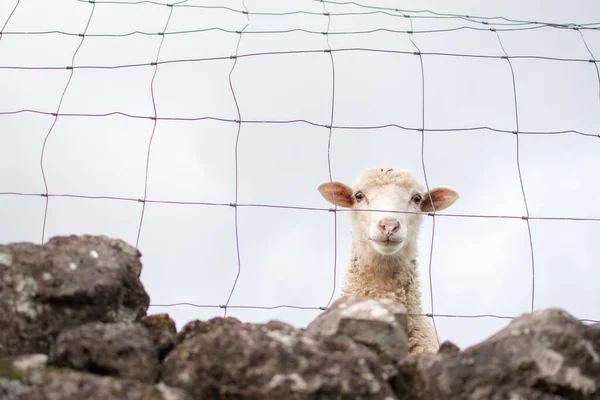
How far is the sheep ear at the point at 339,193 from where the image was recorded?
754 centimetres

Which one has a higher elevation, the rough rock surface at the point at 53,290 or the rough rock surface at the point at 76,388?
the rough rock surface at the point at 53,290

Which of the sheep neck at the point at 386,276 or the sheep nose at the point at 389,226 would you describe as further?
the sheep neck at the point at 386,276

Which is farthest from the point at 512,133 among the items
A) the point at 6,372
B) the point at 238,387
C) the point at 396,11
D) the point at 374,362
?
the point at 6,372

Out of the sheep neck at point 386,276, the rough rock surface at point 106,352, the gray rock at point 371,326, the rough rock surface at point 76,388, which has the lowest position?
the rough rock surface at point 76,388

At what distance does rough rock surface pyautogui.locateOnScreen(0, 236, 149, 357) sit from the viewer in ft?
9.37

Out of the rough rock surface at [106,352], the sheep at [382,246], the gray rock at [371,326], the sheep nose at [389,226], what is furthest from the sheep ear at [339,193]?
the rough rock surface at [106,352]

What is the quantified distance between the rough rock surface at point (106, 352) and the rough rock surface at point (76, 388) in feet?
0.37

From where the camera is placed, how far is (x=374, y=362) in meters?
2.70

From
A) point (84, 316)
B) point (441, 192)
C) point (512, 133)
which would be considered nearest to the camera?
point (84, 316)

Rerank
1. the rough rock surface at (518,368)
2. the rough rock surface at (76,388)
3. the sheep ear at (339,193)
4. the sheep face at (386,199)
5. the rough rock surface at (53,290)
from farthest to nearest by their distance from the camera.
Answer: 1. the sheep ear at (339,193)
2. the sheep face at (386,199)
3. the rough rock surface at (53,290)
4. the rough rock surface at (518,368)
5. the rough rock surface at (76,388)

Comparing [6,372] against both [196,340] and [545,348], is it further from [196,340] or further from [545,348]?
[545,348]

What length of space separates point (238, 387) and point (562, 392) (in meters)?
1.10

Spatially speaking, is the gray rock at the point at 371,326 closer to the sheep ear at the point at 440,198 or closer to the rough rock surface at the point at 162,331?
the rough rock surface at the point at 162,331

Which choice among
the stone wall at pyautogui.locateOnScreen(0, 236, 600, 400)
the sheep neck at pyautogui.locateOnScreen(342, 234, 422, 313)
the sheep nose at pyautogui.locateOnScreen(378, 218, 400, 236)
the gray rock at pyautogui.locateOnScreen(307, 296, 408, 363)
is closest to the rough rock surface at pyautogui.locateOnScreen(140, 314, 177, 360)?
the stone wall at pyautogui.locateOnScreen(0, 236, 600, 400)
